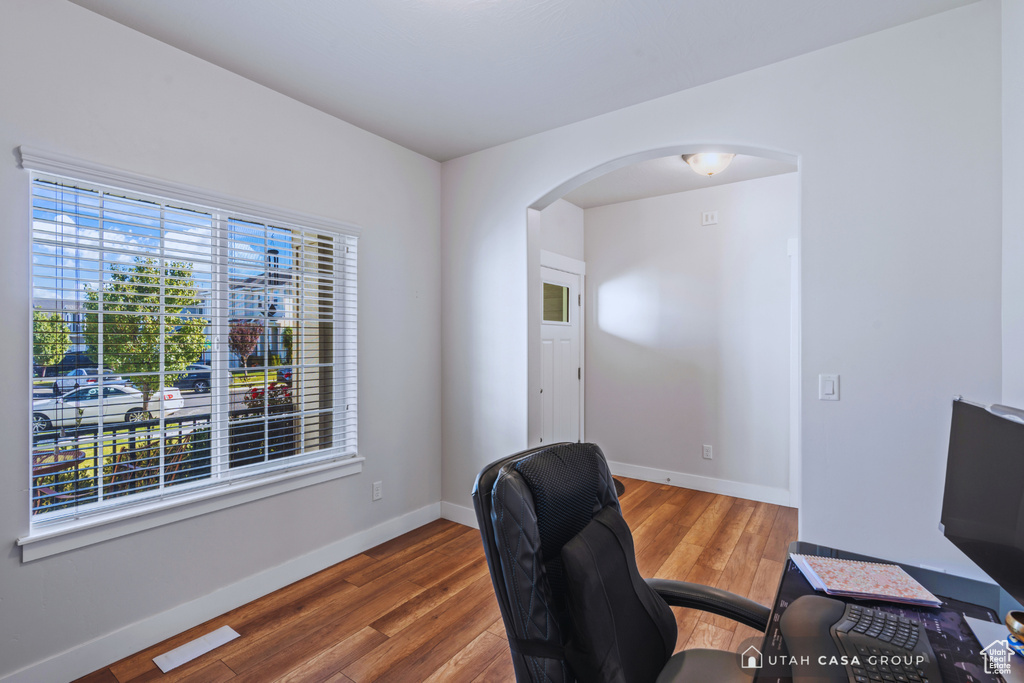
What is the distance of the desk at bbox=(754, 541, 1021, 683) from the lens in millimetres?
890

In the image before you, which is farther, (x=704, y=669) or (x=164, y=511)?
(x=164, y=511)

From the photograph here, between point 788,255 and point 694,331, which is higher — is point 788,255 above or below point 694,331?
above

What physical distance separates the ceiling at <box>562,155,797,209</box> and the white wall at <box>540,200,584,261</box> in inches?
5.5

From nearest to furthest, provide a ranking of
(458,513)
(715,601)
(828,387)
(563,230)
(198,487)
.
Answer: (715,601)
(828,387)
(198,487)
(458,513)
(563,230)

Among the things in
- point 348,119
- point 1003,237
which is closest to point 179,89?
point 348,119

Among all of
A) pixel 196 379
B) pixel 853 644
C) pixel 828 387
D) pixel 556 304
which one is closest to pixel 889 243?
pixel 828 387

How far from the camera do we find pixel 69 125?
1.92 metres

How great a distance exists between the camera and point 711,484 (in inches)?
165

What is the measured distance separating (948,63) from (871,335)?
45.1 inches

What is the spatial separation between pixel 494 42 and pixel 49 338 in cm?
221

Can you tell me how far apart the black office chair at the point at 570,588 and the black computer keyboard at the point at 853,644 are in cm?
21

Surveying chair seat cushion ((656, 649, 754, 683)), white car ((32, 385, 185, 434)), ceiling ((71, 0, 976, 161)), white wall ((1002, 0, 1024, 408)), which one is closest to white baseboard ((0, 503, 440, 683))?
white car ((32, 385, 185, 434))

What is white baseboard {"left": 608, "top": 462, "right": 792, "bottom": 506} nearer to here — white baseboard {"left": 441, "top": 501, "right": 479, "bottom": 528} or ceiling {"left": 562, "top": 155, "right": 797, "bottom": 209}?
white baseboard {"left": 441, "top": 501, "right": 479, "bottom": 528}

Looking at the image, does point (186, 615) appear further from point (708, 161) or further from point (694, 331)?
point (694, 331)
